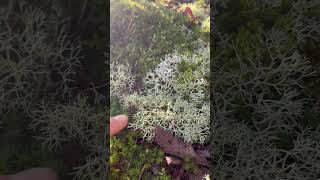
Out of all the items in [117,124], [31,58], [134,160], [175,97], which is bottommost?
[134,160]

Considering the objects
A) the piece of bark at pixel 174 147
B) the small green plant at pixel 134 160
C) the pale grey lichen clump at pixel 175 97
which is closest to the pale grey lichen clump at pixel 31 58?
the pale grey lichen clump at pixel 175 97

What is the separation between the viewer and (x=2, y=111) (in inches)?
78.7

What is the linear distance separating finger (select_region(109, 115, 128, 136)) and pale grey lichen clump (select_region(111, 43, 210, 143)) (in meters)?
0.03

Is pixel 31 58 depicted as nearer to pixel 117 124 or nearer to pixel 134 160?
pixel 117 124

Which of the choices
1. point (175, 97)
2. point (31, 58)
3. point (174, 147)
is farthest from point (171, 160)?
point (31, 58)

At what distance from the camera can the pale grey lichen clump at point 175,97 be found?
2.05 meters

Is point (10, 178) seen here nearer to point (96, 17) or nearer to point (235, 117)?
point (96, 17)

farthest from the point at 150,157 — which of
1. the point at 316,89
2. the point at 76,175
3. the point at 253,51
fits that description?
the point at 316,89

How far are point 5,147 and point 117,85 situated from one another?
0.52 metres

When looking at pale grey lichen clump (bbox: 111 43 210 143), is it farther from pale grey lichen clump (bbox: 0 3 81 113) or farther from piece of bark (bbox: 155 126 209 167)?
pale grey lichen clump (bbox: 0 3 81 113)

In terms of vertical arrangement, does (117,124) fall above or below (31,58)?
below

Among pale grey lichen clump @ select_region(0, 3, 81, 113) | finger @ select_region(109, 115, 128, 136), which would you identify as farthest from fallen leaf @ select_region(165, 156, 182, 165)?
pale grey lichen clump @ select_region(0, 3, 81, 113)

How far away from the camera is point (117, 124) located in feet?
6.69

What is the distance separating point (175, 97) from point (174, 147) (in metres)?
0.21
